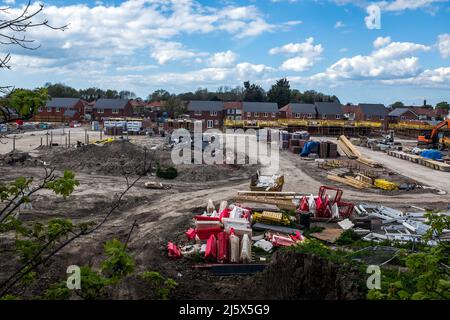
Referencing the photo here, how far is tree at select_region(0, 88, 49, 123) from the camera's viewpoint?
167 inches

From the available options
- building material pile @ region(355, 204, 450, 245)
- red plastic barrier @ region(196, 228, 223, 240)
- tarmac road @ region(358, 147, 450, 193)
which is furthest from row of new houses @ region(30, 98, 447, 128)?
red plastic barrier @ region(196, 228, 223, 240)

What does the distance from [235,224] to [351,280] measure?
569 centimetres

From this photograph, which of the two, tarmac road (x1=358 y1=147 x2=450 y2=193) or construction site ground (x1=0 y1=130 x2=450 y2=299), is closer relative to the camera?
construction site ground (x1=0 y1=130 x2=450 y2=299)

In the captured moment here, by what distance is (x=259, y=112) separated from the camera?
85875mm

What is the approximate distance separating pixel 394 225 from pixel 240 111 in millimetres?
68831

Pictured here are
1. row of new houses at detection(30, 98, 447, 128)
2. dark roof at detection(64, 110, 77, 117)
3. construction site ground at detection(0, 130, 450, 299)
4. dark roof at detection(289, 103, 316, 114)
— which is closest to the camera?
construction site ground at detection(0, 130, 450, 299)

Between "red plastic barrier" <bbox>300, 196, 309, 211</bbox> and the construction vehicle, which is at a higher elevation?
the construction vehicle

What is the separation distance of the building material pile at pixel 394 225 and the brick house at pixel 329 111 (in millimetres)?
66458

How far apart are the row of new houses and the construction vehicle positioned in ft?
114

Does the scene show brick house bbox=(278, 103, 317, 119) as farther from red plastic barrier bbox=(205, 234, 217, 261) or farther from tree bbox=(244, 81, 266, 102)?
red plastic barrier bbox=(205, 234, 217, 261)

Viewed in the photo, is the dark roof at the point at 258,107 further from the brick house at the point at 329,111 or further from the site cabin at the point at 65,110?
the site cabin at the point at 65,110

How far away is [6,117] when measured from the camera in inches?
177

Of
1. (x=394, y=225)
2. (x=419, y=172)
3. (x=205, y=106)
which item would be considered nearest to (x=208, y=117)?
(x=205, y=106)

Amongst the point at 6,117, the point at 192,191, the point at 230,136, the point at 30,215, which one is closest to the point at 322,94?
the point at 230,136
